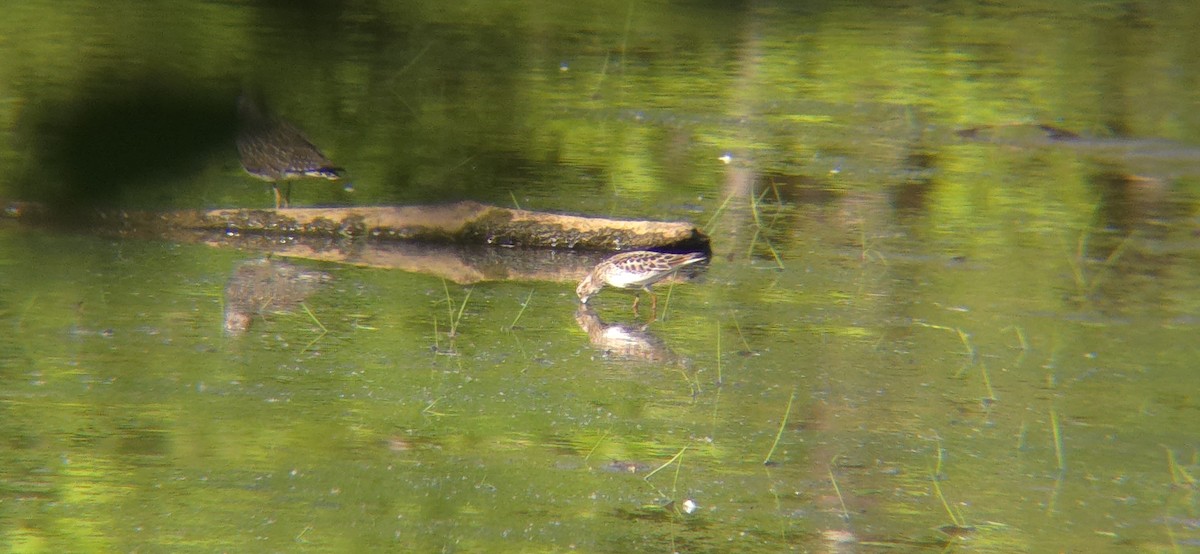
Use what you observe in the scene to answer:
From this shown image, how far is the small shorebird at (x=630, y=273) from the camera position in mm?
7523

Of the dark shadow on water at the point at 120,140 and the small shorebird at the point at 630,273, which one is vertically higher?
the small shorebird at the point at 630,273

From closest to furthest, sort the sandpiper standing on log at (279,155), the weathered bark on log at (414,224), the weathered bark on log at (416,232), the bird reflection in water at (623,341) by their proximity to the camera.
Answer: the bird reflection in water at (623,341)
the weathered bark on log at (416,232)
the weathered bark on log at (414,224)
the sandpiper standing on log at (279,155)

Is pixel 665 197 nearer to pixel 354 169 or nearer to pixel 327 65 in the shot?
pixel 354 169

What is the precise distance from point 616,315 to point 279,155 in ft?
9.38

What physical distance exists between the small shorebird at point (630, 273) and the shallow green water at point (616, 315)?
0.56 feet

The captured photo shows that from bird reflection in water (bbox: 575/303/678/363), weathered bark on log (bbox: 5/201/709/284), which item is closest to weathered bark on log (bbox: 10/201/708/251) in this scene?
weathered bark on log (bbox: 5/201/709/284)

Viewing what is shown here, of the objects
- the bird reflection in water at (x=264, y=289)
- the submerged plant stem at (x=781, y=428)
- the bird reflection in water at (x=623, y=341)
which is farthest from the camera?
the bird reflection in water at (x=264, y=289)

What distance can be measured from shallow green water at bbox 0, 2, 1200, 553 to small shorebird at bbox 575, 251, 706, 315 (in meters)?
0.17

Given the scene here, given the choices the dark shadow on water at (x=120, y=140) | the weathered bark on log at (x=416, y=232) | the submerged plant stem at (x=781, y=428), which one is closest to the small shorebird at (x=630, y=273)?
the weathered bark on log at (x=416, y=232)

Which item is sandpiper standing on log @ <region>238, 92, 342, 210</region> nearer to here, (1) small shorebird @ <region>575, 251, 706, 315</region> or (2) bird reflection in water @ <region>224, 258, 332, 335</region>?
(2) bird reflection in water @ <region>224, 258, 332, 335</region>

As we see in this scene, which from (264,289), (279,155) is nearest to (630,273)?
(264,289)

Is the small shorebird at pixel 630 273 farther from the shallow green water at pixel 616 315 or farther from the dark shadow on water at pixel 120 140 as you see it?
the dark shadow on water at pixel 120 140

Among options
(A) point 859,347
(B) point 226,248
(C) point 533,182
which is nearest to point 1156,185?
(C) point 533,182

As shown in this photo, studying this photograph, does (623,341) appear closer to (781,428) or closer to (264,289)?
(781,428)
